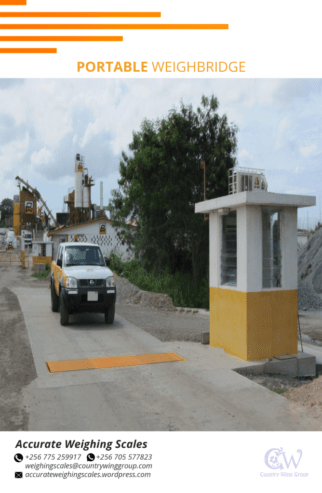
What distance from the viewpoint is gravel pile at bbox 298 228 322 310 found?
56.0 feet

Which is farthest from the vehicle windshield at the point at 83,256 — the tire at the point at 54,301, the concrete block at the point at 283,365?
the concrete block at the point at 283,365

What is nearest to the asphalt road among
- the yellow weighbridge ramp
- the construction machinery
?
the yellow weighbridge ramp

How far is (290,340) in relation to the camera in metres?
7.66

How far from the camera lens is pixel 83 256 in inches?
461

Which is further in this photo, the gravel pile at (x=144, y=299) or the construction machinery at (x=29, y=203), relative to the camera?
the construction machinery at (x=29, y=203)

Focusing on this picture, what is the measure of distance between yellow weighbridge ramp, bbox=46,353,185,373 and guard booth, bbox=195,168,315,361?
123 cm

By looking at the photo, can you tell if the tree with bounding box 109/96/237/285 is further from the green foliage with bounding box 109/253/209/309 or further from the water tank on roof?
the water tank on roof

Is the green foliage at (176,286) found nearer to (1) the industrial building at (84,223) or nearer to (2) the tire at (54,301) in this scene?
(1) the industrial building at (84,223)

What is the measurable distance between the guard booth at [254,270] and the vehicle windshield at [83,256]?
4.44m

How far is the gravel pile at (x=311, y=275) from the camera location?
17.1 metres

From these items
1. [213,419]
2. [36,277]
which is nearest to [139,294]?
[213,419]
